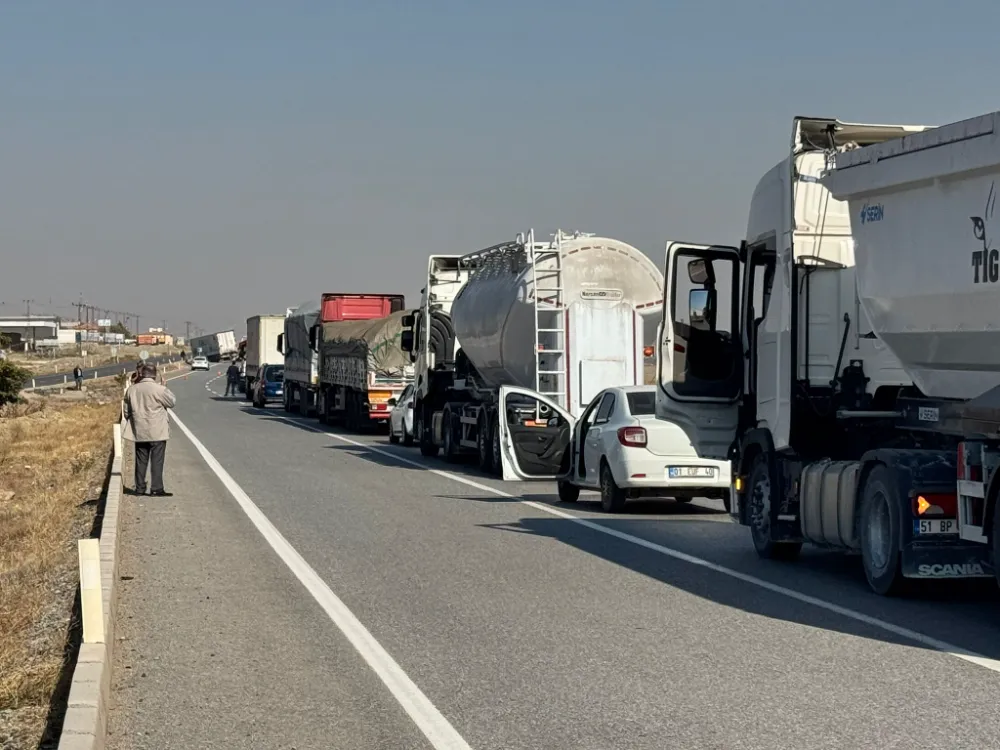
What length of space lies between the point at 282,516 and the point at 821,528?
7.40 meters

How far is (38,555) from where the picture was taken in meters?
14.7

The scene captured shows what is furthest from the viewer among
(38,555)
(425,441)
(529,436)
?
(425,441)

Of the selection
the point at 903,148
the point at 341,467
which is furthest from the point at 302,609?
the point at 341,467

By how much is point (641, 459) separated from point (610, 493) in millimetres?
831

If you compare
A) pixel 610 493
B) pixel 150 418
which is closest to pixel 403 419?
pixel 150 418

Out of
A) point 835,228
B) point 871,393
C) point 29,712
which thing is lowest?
point 29,712

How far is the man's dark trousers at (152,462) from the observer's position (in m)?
19.9

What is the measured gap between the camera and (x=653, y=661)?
29.2 ft

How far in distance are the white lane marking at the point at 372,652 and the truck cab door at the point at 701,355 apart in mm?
4245

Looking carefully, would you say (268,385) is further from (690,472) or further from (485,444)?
(690,472)

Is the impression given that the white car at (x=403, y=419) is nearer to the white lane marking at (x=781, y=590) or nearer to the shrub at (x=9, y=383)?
the white lane marking at (x=781, y=590)

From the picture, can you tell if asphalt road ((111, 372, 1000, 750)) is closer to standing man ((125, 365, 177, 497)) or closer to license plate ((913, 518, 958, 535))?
license plate ((913, 518, 958, 535))

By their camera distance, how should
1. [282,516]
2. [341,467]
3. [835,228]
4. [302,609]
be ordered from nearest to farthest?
1. [302,609]
2. [835,228]
3. [282,516]
4. [341,467]

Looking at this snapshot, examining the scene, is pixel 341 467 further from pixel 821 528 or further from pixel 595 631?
pixel 595 631
